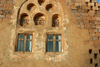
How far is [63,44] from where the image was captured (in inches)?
293

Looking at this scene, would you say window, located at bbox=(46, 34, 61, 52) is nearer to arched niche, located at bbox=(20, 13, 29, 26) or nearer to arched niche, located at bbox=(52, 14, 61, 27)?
arched niche, located at bbox=(52, 14, 61, 27)

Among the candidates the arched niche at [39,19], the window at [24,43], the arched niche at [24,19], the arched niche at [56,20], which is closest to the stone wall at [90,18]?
the arched niche at [56,20]

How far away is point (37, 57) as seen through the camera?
7168 mm

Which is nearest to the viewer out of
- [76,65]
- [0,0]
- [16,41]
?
[76,65]

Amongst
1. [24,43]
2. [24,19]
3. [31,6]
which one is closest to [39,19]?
[24,19]

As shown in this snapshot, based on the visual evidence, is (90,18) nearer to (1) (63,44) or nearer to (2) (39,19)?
(1) (63,44)

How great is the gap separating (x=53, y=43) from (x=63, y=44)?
2.12ft

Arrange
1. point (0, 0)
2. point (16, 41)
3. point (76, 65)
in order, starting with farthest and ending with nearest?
point (0, 0) → point (16, 41) → point (76, 65)

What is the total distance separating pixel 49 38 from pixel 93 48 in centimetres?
280

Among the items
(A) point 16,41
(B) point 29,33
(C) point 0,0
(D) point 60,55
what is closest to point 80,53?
(D) point 60,55

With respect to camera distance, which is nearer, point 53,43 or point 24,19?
point 53,43

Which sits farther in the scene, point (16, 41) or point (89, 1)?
point (89, 1)

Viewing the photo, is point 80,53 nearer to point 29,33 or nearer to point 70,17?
point 70,17

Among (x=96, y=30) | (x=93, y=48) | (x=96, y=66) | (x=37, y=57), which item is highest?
(x=96, y=30)
